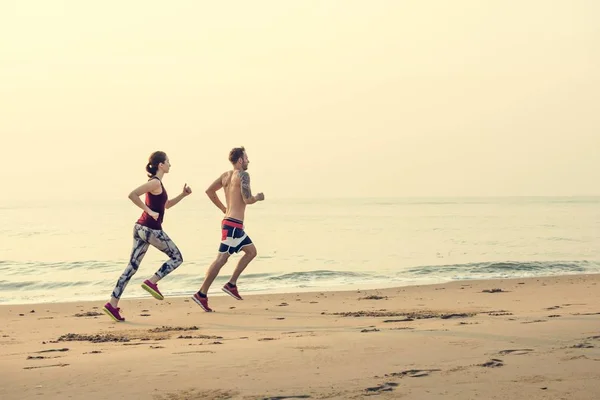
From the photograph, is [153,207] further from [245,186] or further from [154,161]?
[245,186]

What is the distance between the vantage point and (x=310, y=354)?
5.72 metres

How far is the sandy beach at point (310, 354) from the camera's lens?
4.67 meters

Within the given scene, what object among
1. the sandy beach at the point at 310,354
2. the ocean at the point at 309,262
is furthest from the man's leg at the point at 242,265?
the ocean at the point at 309,262

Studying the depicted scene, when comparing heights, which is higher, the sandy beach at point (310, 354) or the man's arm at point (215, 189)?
the man's arm at point (215, 189)

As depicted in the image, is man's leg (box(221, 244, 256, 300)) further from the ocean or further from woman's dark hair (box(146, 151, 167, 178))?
the ocean

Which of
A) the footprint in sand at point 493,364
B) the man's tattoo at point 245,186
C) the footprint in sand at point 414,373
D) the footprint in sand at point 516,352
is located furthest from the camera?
the man's tattoo at point 245,186

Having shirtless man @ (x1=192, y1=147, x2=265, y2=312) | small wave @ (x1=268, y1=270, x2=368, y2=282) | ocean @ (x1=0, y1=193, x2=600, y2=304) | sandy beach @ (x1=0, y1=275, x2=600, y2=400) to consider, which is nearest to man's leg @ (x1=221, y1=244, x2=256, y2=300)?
shirtless man @ (x1=192, y1=147, x2=265, y2=312)

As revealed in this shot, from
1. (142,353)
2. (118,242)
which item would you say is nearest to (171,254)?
(142,353)

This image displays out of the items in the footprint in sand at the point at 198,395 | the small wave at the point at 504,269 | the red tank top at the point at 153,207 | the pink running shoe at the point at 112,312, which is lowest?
the small wave at the point at 504,269

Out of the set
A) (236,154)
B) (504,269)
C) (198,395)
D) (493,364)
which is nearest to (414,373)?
(493,364)

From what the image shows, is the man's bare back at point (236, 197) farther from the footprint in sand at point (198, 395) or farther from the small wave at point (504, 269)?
the small wave at point (504, 269)

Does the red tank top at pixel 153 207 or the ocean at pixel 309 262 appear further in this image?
the ocean at pixel 309 262

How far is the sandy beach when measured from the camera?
4.67m

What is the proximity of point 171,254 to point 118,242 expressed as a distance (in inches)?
898
